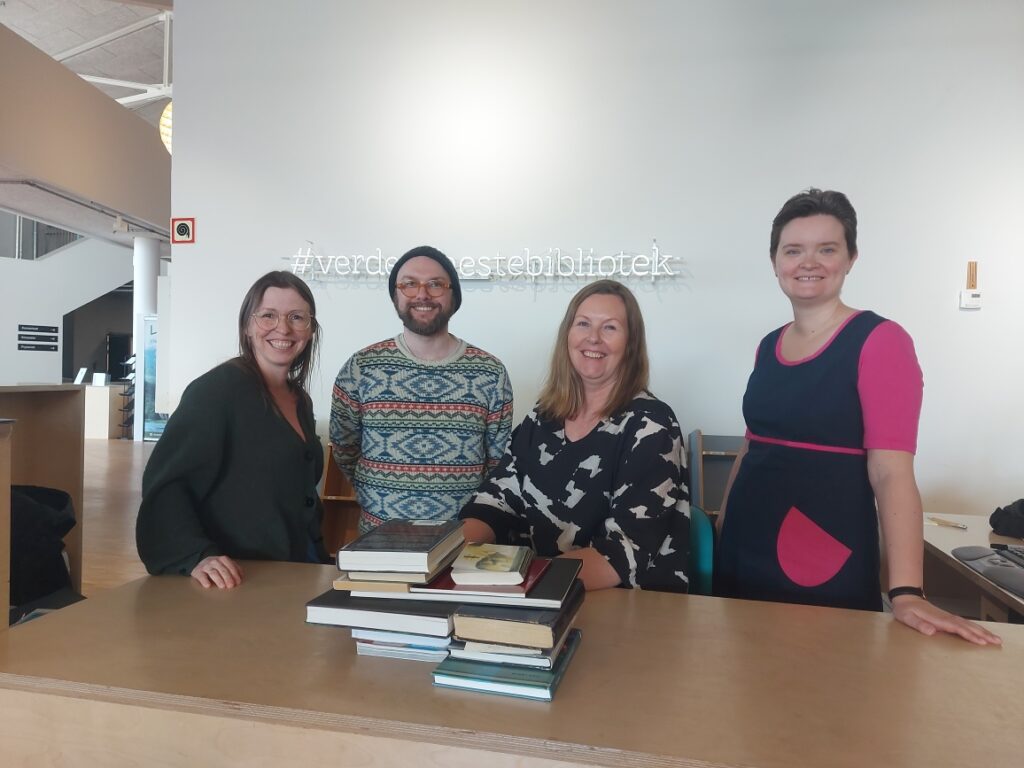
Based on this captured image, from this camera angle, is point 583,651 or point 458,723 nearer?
point 458,723

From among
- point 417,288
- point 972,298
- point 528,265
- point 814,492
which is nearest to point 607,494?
point 814,492

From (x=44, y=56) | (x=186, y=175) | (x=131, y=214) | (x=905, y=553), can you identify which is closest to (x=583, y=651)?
(x=905, y=553)

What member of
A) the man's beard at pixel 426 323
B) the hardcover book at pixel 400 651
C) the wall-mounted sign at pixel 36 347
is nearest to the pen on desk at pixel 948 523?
the man's beard at pixel 426 323

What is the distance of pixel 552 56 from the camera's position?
4039mm

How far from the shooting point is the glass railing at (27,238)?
43.0ft

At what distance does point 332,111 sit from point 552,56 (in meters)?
1.50

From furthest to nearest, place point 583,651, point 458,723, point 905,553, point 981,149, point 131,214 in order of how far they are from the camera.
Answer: point 131,214, point 981,149, point 905,553, point 583,651, point 458,723

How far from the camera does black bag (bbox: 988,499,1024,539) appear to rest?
2592 mm

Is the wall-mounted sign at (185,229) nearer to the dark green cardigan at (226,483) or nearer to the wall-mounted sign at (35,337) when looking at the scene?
the dark green cardigan at (226,483)

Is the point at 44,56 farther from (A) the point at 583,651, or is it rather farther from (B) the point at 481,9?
(A) the point at 583,651

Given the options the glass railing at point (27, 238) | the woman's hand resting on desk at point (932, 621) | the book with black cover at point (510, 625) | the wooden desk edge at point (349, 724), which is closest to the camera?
the wooden desk edge at point (349, 724)

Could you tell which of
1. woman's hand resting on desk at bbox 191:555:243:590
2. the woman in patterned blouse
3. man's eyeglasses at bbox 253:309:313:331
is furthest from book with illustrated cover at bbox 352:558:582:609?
man's eyeglasses at bbox 253:309:313:331

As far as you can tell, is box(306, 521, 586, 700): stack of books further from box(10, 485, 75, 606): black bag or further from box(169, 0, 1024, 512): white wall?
box(169, 0, 1024, 512): white wall

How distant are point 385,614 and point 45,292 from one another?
1553cm
